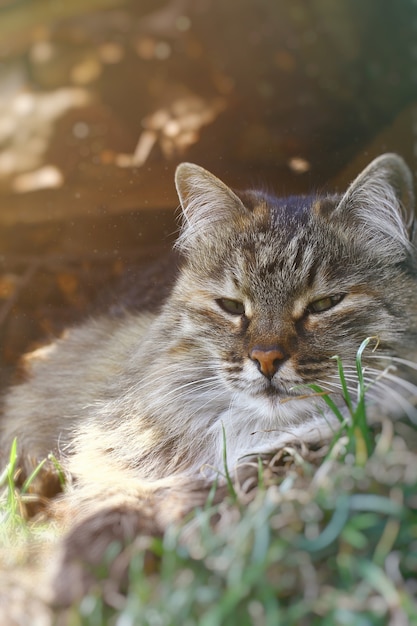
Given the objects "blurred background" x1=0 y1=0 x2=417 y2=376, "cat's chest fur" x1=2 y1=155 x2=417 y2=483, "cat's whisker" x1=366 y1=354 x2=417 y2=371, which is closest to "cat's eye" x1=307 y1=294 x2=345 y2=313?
"cat's chest fur" x1=2 y1=155 x2=417 y2=483

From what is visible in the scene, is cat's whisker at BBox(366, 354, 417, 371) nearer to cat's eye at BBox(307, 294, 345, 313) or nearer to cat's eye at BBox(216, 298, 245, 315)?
cat's eye at BBox(307, 294, 345, 313)

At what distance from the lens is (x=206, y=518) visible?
4.77ft

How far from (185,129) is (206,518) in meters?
1.63

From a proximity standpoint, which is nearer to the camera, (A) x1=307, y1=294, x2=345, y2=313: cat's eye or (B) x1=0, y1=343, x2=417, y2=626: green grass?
(B) x1=0, y1=343, x2=417, y2=626: green grass

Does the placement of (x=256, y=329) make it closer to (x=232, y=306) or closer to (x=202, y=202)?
(x=232, y=306)

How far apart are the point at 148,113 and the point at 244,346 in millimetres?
1401

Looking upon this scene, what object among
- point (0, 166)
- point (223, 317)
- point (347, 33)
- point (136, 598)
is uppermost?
point (347, 33)

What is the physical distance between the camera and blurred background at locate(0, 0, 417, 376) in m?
2.35

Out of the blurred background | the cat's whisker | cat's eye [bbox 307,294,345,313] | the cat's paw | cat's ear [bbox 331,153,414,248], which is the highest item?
the blurred background

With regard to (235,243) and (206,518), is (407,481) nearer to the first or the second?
(206,518)

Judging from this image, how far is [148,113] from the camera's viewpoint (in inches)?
110

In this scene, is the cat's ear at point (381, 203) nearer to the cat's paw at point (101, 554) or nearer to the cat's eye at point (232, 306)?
the cat's eye at point (232, 306)

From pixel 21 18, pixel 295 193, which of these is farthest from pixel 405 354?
pixel 21 18

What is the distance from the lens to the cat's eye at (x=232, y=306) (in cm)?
187
